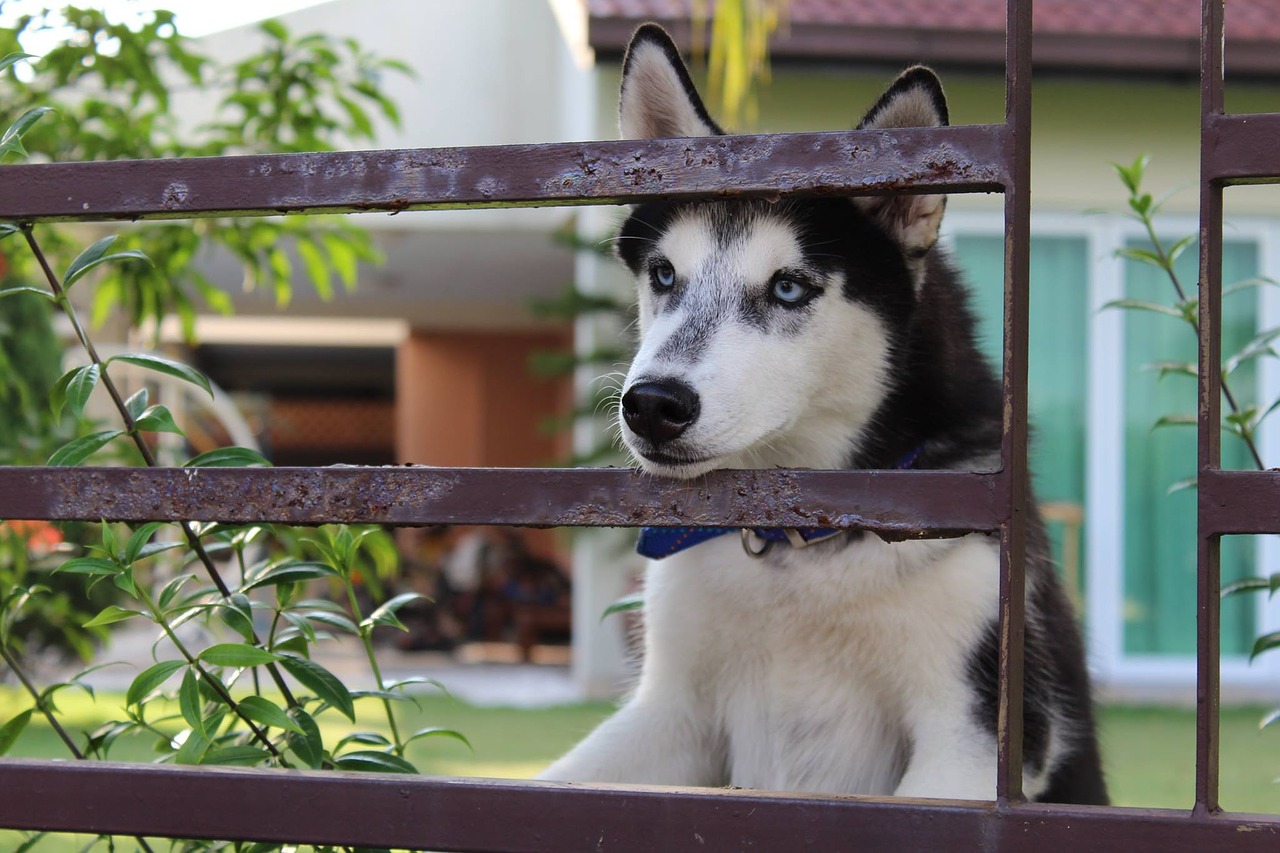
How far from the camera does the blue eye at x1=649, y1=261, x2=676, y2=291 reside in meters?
1.95

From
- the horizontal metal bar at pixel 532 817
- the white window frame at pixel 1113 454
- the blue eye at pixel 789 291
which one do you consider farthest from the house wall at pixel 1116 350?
the horizontal metal bar at pixel 532 817

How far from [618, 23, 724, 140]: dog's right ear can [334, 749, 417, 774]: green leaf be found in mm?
950

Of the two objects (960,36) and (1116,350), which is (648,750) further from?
(1116,350)

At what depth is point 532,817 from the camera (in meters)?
1.20

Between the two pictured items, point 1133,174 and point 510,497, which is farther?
point 1133,174

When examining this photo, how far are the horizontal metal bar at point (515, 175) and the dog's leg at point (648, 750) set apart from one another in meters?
0.94

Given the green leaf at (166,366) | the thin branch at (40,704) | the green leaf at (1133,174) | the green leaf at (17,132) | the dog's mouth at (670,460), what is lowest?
the thin branch at (40,704)

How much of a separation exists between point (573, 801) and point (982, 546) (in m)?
0.80

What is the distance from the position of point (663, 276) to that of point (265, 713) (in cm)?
95

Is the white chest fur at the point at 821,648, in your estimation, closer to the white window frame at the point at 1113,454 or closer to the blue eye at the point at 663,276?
the blue eye at the point at 663,276

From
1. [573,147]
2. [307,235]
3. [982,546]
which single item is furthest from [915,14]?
[573,147]

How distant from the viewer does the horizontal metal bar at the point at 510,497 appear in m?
1.16

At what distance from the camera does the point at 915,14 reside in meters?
7.14

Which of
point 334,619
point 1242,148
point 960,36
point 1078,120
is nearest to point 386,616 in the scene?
point 334,619
